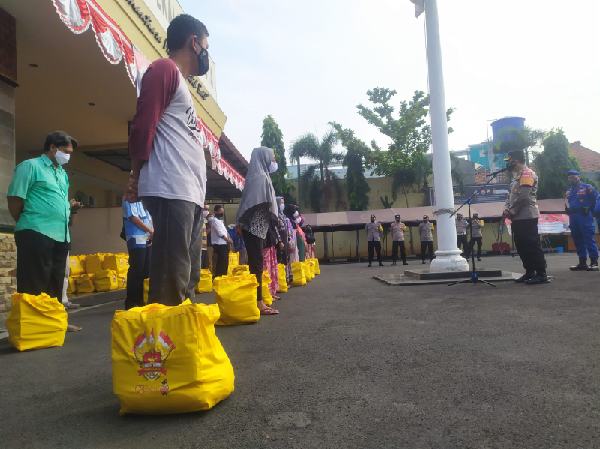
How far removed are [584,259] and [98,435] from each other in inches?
316

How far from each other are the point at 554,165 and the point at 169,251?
31.1m

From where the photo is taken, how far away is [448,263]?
24.6 feet

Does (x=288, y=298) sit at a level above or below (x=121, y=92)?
below

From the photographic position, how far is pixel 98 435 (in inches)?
66.3

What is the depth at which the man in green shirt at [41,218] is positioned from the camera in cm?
356

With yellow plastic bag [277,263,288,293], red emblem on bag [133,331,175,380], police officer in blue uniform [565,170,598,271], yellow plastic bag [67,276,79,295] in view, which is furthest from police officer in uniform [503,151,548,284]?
yellow plastic bag [67,276,79,295]

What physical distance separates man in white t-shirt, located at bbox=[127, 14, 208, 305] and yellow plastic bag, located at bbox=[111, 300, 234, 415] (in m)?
0.25

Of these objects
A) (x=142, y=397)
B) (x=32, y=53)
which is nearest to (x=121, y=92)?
(x=32, y=53)

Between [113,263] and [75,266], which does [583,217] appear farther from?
[75,266]

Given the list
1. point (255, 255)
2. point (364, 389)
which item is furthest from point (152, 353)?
point (255, 255)

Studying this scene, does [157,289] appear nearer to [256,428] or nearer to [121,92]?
[256,428]

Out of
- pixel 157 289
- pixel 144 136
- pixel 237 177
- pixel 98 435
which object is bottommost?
pixel 98 435

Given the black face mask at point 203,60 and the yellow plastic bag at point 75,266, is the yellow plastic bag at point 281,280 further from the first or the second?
the yellow plastic bag at point 75,266

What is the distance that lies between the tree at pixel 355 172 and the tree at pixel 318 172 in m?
0.86
